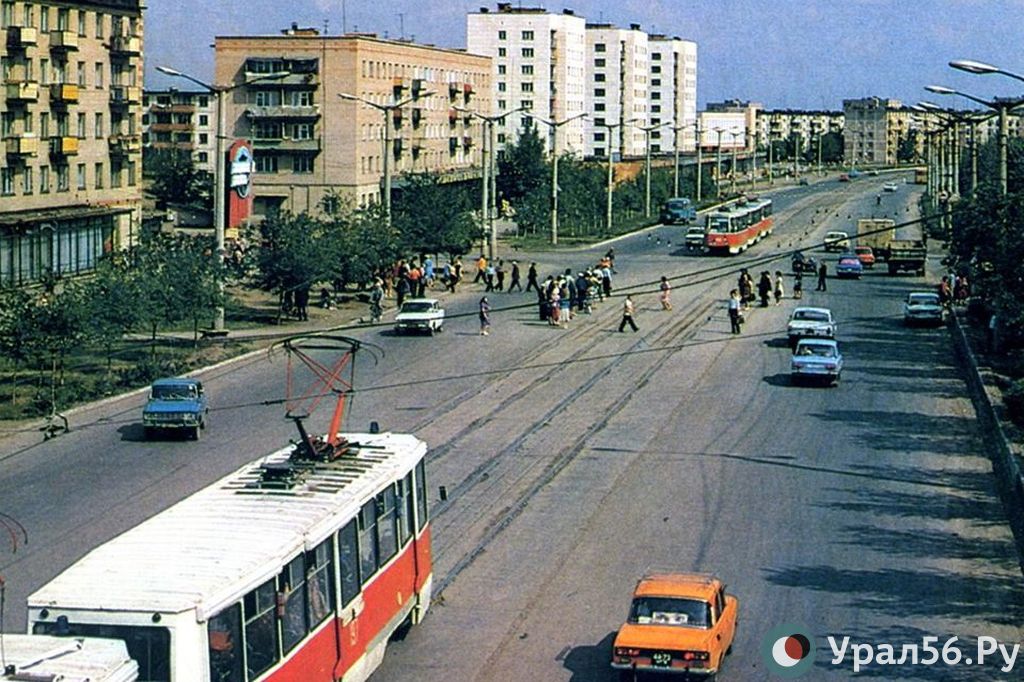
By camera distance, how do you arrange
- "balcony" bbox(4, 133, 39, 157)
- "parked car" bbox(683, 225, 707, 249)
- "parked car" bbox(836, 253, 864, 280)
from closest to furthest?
"balcony" bbox(4, 133, 39, 157)
"parked car" bbox(836, 253, 864, 280)
"parked car" bbox(683, 225, 707, 249)

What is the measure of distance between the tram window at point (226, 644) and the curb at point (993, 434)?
15.9 meters

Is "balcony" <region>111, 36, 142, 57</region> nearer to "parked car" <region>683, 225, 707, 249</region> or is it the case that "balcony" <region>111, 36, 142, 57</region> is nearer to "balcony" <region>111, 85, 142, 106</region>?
"balcony" <region>111, 85, 142, 106</region>

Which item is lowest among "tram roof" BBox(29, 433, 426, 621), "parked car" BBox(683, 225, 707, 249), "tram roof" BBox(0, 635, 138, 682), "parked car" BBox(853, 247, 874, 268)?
"tram roof" BBox(0, 635, 138, 682)

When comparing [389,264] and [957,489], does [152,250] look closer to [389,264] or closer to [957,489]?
[389,264]

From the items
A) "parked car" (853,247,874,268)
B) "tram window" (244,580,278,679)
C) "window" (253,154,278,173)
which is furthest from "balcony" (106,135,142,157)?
"tram window" (244,580,278,679)

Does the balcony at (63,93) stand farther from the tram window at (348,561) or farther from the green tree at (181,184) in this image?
the tram window at (348,561)

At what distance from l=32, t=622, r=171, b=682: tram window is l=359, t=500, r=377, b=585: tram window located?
391 centimetres

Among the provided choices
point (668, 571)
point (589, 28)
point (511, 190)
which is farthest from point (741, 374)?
point (589, 28)

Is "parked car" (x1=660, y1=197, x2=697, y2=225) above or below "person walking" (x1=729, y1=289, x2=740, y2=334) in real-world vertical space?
above

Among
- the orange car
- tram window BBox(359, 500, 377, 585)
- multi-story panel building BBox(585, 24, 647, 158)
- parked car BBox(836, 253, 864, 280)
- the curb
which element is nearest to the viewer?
tram window BBox(359, 500, 377, 585)

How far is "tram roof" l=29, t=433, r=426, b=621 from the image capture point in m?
12.6

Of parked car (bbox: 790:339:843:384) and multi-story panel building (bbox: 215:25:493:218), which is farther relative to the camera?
multi-story panel building (bbox: 215:25:493:218)

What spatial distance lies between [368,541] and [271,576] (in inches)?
113

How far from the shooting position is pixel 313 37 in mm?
94188
